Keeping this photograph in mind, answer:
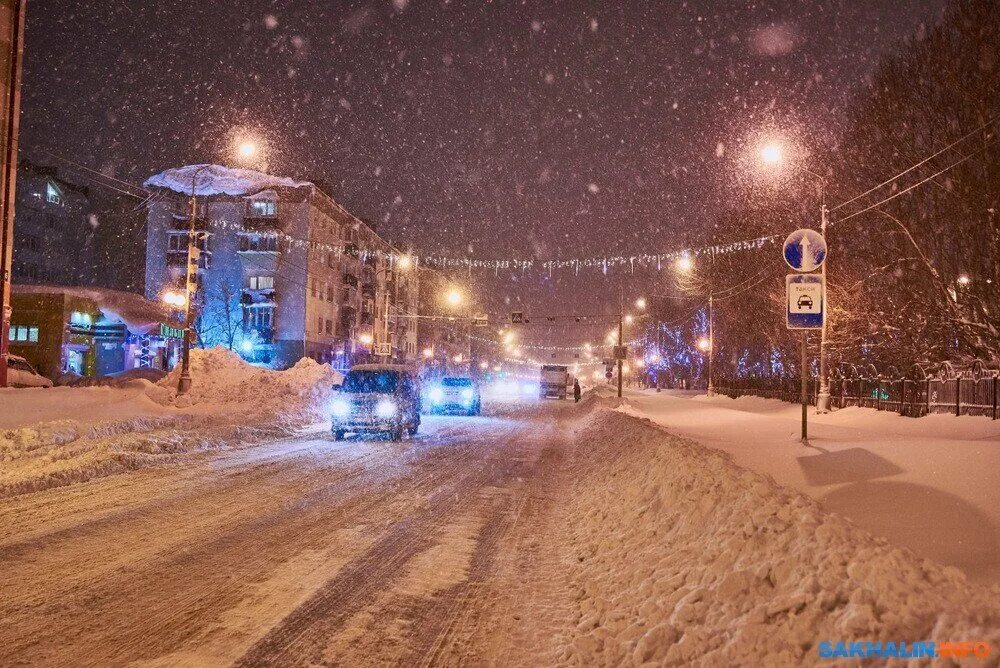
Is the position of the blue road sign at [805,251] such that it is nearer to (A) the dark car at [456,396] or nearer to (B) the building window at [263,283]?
(A) the dark car at [456,396]

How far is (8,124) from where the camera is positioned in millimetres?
29219

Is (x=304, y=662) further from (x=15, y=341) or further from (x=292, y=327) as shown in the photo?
(x=292, y=327)

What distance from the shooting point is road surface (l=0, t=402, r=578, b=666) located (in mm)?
5043

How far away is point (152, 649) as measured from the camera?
4.86 m

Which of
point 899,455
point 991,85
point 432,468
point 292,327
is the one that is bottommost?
point 432,468

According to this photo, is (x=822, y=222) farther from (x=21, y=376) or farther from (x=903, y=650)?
(x=21, y=376)

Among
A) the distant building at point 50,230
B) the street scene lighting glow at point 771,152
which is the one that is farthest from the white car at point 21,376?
the distant building at point 50,230

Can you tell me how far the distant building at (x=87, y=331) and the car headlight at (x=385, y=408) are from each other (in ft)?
88.8

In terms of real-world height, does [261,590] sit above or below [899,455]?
below

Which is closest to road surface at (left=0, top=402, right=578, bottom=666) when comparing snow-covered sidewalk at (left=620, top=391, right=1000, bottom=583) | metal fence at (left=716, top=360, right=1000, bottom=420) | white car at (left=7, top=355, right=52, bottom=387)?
snow-covered sidewalk at (left=620, top=391, right=1000, bottom=583)

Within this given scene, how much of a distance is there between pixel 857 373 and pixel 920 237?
26.8ft

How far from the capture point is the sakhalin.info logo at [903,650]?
125 inches

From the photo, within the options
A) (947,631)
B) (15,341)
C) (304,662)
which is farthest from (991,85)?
(15,341)

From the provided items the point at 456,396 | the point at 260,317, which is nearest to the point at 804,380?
the point at 456,396
